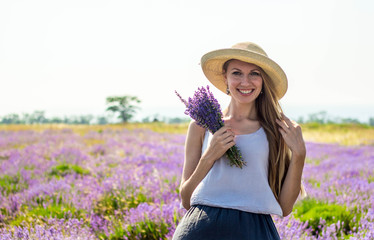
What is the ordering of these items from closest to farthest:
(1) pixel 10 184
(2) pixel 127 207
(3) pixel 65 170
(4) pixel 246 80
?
(4) pixel 246 80, (2) pixel 127 207, (1) pixel 10 184, (3) pixel 65 170

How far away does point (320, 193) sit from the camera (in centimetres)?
488

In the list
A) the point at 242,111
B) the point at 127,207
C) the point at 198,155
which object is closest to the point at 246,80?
the point at 242,111

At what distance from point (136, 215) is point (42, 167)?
4.55 m

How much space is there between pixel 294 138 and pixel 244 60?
0.61 meters

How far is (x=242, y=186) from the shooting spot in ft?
7.22

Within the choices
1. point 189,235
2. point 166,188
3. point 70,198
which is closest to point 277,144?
point 189,235

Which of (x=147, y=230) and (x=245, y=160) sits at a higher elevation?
(x=245, y=160)

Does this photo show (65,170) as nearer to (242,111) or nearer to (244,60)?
→ (242,111)

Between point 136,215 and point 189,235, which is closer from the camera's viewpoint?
point 189,235

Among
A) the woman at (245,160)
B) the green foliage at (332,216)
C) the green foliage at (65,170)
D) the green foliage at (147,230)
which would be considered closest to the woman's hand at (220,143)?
the woman at (245,160)

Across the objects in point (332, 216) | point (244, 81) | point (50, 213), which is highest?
point (244, 81)

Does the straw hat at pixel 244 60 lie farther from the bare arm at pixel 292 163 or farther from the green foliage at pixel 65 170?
the green foliage at pixel 65 170

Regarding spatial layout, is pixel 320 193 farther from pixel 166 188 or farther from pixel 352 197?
pixel 166 188

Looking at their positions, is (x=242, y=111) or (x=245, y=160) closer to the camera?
(x=245, y=160)
